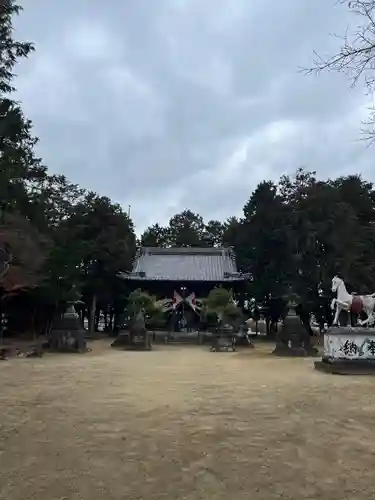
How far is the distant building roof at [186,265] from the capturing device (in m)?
36.1

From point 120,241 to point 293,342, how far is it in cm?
1798

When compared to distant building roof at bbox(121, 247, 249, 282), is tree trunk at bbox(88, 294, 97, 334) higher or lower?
lower

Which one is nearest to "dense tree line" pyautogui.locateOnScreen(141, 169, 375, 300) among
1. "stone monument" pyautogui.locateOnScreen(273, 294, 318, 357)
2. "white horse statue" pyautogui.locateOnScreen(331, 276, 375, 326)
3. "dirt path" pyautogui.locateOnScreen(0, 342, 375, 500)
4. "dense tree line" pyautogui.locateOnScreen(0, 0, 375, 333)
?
"dense tree line" pyautogui.locateOnScreen(0, 0, 375, 333)

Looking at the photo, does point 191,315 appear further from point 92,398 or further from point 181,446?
point 181,446

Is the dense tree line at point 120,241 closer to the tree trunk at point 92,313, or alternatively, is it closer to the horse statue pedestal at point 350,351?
the tree trunk at point 92,313

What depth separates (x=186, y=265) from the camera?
38.5 metres

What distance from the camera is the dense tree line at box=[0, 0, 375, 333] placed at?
24328mm

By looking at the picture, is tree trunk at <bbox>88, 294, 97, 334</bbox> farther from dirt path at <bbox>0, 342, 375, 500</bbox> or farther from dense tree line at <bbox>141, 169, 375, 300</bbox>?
dirt path at <bbox>0, 342, 375, 500</bbox>

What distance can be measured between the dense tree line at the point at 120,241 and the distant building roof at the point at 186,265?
1.20 metres

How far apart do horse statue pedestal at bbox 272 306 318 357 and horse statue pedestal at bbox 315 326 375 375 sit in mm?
6118

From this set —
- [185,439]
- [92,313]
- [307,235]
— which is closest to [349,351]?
[185,439]

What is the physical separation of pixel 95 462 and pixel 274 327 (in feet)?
111

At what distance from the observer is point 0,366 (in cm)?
1650

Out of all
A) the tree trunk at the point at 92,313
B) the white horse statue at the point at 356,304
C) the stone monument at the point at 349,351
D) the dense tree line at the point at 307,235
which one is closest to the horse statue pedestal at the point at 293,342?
the white horse statue at the point at 356,304
